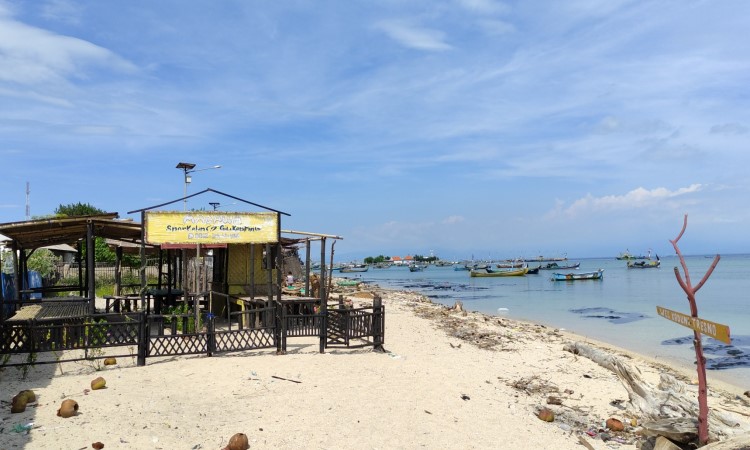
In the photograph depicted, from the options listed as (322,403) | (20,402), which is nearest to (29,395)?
(20,402)

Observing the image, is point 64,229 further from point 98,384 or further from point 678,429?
point 678,429

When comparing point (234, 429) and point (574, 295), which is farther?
point (574, 295)

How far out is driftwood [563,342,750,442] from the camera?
632cm

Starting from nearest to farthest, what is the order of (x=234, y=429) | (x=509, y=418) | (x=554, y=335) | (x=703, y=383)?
1. (x=703, y=383)
2. (x=234, y=429)
3. (x=509, y=418)
4. (x=554, y=335)

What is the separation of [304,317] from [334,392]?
10.4ft

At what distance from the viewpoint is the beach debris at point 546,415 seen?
8227mm

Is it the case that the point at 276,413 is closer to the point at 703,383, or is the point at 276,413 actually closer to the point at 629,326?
the point at 703,383

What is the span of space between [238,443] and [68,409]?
99.3 inches

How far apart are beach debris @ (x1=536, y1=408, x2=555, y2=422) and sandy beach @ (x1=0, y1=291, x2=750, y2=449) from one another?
107 mm

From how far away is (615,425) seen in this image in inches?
312

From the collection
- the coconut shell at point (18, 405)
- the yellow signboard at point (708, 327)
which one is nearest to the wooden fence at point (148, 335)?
Answer: the coconut shell at point (18, 405)

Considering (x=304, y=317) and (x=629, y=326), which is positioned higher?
(x=304, y=317)

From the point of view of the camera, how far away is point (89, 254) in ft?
37.9

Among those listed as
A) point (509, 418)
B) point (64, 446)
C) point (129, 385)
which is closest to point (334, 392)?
point (509, 418)
